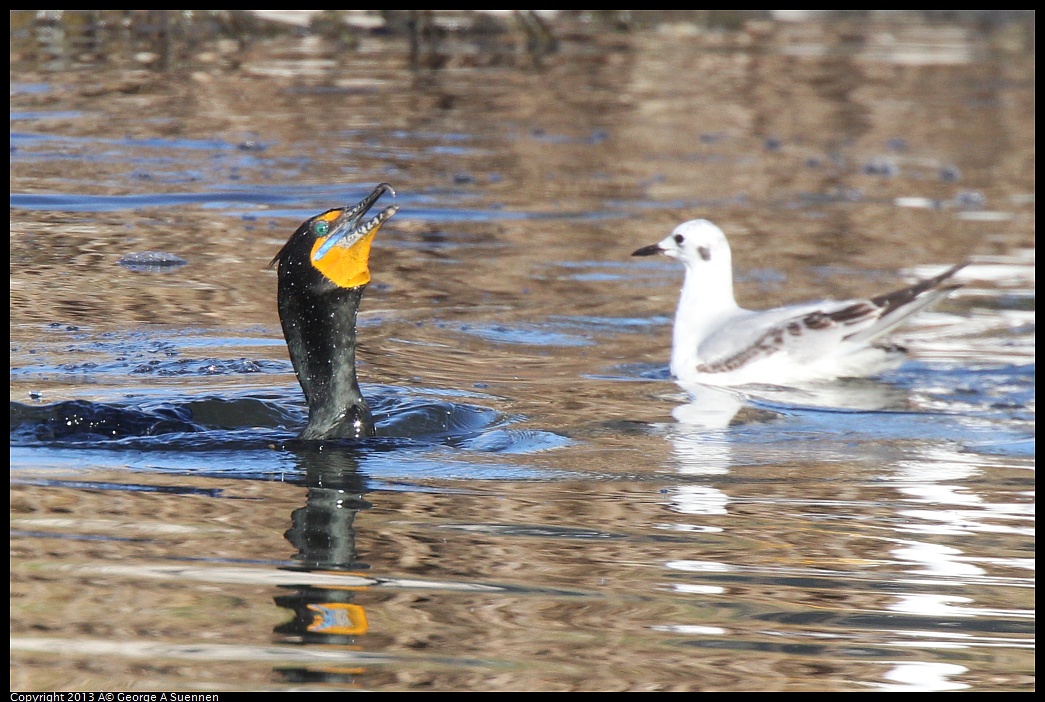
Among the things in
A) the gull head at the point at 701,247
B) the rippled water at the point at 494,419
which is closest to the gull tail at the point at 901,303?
the rippled water at the point at 494,419

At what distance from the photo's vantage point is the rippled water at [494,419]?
3.84m

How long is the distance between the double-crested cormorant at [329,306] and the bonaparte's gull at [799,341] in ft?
8.25

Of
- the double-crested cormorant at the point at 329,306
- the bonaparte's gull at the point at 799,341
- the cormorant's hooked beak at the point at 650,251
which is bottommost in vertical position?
the bonaparte's gull at the point at 799,341

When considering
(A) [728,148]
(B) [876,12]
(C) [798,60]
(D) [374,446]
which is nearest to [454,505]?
(D) [374,446]

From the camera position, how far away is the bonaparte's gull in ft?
25.8

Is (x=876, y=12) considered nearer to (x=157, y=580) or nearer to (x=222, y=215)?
(x=222, y=215)

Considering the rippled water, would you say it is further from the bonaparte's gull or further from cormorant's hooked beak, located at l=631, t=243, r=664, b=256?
cormorant's hooked beak, located at l=631, t=243, r=664, b=256

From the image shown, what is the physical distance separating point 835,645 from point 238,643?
1.42 meters

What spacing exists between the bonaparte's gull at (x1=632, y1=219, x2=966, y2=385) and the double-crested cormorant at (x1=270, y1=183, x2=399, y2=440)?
2515mm

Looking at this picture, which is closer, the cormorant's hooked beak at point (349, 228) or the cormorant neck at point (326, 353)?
the cormorant's hooked beak at point (349, 228)

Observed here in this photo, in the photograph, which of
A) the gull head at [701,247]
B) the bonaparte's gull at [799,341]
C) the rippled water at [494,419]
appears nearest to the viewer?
the rippled water at [494,419]

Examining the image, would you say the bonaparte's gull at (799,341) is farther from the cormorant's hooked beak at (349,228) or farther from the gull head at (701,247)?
the cormorant's hooked beak at (349,228)

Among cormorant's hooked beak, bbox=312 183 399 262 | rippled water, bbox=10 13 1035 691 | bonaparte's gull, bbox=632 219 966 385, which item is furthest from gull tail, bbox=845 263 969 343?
cormorant's hooked beak, bbox=312 183 399 262

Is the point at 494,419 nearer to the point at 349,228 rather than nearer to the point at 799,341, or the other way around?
the point at 349,228
